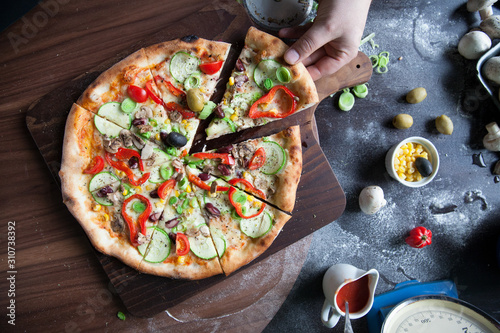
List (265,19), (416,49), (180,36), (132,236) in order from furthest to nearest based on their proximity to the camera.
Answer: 1. (416,49)
2. (265,19)
3. (180,36)
4. (132,236)

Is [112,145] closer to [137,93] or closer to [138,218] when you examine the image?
[137,93]

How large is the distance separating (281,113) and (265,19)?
138 cm

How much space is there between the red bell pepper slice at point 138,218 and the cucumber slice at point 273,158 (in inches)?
58.4

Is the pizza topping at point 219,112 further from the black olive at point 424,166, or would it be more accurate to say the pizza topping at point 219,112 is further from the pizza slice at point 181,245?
the black olive at point 424,166

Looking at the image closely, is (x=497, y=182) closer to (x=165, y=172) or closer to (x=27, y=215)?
(x=165, y=172)

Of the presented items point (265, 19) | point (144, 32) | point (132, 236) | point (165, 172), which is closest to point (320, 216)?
point (165, 172)

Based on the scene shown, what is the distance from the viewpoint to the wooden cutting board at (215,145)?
4.20 metres

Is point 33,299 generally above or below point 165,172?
below

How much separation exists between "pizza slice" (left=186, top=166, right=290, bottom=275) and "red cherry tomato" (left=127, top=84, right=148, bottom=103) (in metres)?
1.12

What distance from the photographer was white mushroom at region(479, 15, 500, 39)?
4781 millimetres

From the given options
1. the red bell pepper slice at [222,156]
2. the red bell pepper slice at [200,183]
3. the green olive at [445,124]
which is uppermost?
the red bell pepper slice at [222,156]

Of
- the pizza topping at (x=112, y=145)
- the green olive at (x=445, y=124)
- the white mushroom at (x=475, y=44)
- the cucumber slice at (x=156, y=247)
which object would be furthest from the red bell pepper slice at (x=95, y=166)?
the white mushroom at (x=475, y=44)

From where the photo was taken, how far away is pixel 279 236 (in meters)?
4.29

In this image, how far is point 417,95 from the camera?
4770 millimetres
